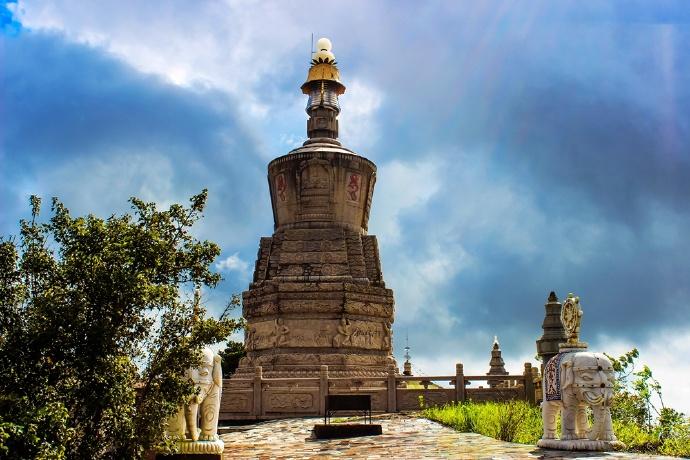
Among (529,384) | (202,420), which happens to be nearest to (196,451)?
(202,420)

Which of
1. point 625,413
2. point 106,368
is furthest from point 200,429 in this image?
point 625,413

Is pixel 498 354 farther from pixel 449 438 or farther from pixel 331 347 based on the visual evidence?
pixel 449 438

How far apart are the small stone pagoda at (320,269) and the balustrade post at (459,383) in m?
4.10

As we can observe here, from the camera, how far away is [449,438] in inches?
596

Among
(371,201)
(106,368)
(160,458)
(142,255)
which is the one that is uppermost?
(371,201)

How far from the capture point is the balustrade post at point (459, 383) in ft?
76.5

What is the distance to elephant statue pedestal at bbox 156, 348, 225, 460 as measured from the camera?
1146 centimetres

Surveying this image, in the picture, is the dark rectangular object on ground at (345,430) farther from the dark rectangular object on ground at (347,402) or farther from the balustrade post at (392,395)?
the balustrade post at (392,395)

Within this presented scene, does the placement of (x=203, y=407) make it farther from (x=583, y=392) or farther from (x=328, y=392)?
(x=328, y=392)

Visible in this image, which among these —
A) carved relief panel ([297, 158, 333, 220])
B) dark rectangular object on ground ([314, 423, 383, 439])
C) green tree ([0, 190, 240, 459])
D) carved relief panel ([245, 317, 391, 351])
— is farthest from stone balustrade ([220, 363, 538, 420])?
green tree ([0, 190, 240, 459])

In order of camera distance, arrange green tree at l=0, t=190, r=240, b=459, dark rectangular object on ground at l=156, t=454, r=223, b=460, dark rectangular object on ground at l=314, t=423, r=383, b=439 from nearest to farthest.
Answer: green tree at l=0, t=190, r=240, b=459
dark rectangular object on ground at l=156, t=454, r=223, b=460
dark rectangular object on ground at l=314, t=423, r=383, b=439

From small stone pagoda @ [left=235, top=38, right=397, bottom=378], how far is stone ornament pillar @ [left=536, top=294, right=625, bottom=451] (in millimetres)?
13943

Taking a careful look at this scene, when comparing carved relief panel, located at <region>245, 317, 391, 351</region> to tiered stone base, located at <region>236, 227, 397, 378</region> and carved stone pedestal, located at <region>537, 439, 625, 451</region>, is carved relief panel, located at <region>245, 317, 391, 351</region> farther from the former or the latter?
carved stone pedestal, located at <region>537, 439, 625, 451</region>

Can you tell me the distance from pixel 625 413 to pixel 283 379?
416 inches
